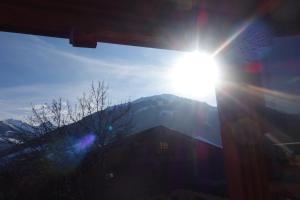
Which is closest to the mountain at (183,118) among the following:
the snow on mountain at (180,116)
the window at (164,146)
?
the snow on mountain at (180,116)

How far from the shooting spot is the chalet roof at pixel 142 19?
75.5 inches

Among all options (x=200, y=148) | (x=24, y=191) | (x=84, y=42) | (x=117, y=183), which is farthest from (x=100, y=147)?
(x=84, y=42)

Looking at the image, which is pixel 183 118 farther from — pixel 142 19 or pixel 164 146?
pixel 142 19

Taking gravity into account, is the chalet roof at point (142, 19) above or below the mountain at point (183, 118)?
below

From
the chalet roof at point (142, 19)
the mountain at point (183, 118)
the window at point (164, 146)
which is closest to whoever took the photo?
the chalet roof at point (142, 19)

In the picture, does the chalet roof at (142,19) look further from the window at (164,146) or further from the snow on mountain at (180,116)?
the snow on mountain at (180,116)

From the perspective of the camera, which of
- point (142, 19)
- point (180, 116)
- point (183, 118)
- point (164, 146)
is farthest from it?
point (180, 116)

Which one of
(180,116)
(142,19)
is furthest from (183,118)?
(142,19)

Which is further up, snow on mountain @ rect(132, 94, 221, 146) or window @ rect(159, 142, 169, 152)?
snow on mountain @ rect(132, 94, 221, 146)

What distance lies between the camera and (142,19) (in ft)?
6.99

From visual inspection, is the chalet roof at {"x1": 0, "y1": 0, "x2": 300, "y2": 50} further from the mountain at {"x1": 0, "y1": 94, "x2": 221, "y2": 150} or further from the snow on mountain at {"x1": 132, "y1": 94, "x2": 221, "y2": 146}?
the snow on mountain at {"x1": 132, "y1": 94, "x2": 221, "y2": 146}

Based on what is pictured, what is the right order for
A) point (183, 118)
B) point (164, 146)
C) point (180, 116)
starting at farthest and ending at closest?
1. point (180, 116)
2. point (183, 118)
3. point (164, 146)

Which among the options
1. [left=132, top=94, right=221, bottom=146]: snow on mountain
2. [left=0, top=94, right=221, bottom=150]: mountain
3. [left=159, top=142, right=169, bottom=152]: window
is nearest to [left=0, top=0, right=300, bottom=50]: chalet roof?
[left=159, top=142, right=169, bottom=152]: window

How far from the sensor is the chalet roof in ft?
6.30
